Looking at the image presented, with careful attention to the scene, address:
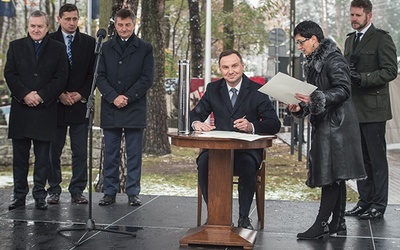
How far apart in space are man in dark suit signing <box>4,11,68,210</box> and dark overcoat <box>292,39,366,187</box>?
2744mm

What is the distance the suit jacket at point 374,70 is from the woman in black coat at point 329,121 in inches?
42.0

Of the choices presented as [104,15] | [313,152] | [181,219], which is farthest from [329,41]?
[104,15]

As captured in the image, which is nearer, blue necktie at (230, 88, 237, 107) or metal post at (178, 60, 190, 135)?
metal post at (178, 60, 190, 135)

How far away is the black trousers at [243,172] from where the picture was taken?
6660mm

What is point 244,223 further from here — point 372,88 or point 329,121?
point 372,88

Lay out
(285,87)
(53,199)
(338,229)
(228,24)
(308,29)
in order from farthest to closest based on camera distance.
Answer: (228,24)
(53,199)
(338,229)
(308,29)
(285,87)

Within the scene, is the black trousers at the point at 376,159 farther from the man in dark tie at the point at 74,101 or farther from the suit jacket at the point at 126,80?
the man in dark tie at the point at 74,101

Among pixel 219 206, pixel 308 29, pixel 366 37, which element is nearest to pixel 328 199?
pixel 219 206

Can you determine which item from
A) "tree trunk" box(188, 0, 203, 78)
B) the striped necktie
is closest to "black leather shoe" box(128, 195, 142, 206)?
the striped necktie

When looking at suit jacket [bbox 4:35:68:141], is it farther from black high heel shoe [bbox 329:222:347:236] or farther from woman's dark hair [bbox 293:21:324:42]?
black high heel shoe [bbox 329:222:347:236]

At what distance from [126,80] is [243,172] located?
1.95 meters

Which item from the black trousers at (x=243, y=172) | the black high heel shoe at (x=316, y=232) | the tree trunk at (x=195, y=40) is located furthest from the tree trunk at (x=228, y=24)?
the black high heel shoe at (x=316, y=232)

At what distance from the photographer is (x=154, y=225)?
7121mm

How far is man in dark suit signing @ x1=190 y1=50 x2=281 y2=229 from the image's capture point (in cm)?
666
